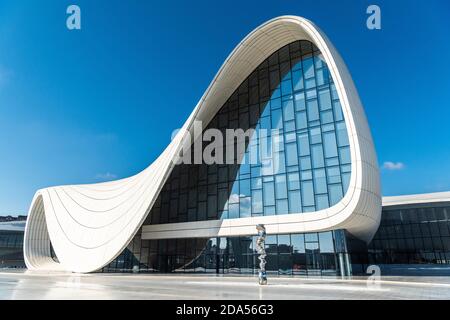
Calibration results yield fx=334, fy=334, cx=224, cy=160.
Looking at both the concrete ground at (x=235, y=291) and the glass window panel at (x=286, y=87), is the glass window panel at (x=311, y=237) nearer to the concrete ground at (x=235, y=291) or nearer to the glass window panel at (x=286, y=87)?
the concrete ground at (x=235, y=291)

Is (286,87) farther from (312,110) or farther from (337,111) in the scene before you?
(337,111)

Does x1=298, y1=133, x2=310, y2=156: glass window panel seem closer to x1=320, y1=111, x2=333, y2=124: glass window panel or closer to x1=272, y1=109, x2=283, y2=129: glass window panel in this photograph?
x1=320, y1=111, x2=333, y2=124: glass window panel

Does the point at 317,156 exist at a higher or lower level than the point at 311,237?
higher

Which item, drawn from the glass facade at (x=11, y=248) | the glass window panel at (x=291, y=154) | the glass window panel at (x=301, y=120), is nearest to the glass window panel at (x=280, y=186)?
the glass window panel at (x=291, y=154)

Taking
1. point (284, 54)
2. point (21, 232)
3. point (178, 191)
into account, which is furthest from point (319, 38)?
point (21, 232)

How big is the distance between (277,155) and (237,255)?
8541mm

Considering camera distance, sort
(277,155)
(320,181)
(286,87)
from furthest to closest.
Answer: (286,87)
(277,155)
(320,181)

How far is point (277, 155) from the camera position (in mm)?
26750

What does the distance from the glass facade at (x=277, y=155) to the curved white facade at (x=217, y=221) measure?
1041 mm

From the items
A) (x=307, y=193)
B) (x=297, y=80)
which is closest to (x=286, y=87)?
(x=297, y=80)

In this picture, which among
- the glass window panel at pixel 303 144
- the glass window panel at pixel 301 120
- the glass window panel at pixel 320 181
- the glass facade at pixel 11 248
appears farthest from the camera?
the glass facade at pixel 11 248

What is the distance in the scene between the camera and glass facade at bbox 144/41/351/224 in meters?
24.3

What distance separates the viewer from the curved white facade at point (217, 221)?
22.1 metres

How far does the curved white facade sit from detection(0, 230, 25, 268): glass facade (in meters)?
22.2
